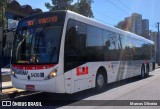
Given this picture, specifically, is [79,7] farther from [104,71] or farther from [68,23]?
[68,23]

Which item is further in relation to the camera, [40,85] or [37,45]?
[37,45]

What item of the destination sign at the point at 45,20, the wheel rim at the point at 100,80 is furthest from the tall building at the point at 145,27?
the destination sign at the point at 45,20

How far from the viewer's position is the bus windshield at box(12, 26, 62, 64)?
9.70m

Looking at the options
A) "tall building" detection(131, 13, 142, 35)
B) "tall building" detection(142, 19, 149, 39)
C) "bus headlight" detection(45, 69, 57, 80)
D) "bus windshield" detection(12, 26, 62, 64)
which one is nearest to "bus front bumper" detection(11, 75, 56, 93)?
"bus headlight" detection(45, 69, 57, 80)

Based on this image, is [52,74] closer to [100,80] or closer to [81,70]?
[81,70]

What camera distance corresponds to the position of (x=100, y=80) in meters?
12.7

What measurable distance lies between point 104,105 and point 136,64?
10.1 metres

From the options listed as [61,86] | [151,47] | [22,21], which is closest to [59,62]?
[61,86]

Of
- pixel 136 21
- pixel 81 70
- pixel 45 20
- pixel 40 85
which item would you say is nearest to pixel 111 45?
pixel 81 70

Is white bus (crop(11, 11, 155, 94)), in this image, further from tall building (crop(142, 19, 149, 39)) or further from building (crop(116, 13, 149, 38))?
tall building (crop(142, 19, 149, 39))

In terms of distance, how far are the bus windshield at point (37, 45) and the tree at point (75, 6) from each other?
13.2 meters

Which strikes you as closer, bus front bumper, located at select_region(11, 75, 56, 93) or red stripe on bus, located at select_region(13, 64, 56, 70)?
bus front bumper, located at select_region(11, 75, 56, 93)

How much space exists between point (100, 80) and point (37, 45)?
3.92m

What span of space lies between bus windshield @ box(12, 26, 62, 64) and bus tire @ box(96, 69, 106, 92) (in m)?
3.39
